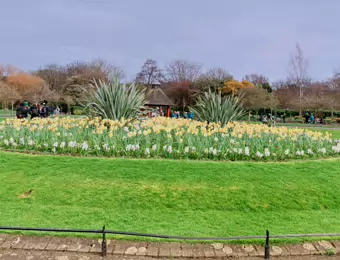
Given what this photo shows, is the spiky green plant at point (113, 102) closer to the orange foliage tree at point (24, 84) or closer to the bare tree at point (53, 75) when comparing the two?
the orange foliage tree at point (24, 84)

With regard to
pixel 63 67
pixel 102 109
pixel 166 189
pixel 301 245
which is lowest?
pixel 301 245

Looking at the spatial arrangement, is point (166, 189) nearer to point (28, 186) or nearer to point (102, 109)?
point (28, 186)

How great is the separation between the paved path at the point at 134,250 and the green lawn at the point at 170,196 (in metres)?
0.32

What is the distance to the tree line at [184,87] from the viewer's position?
40.3 metres

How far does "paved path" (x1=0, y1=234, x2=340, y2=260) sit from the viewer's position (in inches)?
156

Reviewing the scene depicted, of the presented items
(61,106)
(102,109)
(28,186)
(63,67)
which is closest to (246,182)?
(28,186)

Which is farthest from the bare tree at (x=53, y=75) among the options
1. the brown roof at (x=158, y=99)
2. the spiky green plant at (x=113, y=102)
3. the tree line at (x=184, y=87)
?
the spiky green plant at (x=113, y=102)

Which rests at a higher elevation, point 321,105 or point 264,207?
point 321,105

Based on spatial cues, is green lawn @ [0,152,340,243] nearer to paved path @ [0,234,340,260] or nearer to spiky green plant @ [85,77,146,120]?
→ paved path @ [0,234,340,260]

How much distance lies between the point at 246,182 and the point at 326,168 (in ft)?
7.82

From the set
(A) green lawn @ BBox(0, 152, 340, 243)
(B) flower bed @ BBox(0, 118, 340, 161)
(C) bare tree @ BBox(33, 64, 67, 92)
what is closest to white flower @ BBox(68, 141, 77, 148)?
(B) flower bed @ BBox(0, 118, 340, 161)

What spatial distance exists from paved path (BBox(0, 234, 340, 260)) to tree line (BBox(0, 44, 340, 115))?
2887cm

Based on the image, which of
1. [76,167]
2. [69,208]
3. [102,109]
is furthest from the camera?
[102,109]

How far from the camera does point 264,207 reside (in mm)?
5414
